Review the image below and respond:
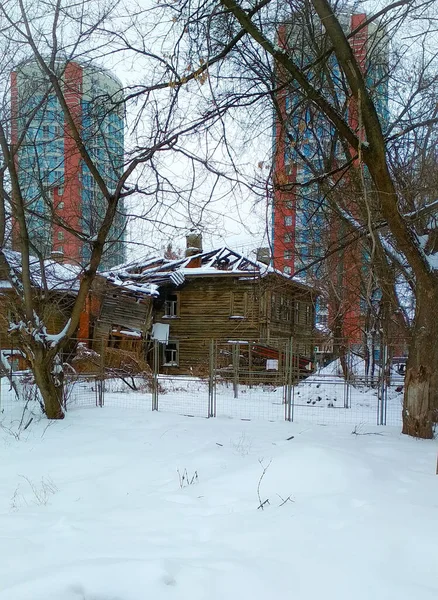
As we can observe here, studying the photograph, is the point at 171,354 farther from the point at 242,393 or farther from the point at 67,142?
the point at 67,142

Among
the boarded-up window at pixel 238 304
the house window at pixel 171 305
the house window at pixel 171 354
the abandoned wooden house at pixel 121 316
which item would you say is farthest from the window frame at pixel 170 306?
the boarded-up window at pixel 238 304

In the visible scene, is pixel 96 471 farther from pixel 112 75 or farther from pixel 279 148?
pixel 112 75

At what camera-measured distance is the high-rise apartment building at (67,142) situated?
8766 millimetres

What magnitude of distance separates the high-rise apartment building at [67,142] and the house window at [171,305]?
18.4m

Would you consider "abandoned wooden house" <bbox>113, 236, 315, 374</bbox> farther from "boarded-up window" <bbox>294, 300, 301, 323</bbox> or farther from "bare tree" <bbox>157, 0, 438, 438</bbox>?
"bare tree" <bbox>157, 0, 438, 438</bbox>

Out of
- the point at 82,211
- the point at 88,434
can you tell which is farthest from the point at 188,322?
the point at 88,434

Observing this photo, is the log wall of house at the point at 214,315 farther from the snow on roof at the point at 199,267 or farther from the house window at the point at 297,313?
the house window at the point at 297,313

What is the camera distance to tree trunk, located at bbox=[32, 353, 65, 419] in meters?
9.84

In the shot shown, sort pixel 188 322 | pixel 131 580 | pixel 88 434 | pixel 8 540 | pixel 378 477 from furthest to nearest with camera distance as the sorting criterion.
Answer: pixel 188 322 < pixel 88 434 < pixel 378 477 < pixel 8 540 < pixel 131 580

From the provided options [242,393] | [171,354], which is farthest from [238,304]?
[242,393]

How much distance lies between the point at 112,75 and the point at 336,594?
8.43m

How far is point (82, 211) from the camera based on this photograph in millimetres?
11578

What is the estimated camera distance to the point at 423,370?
28.0 feet

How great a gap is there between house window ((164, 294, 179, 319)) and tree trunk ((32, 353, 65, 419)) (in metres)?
20.0
